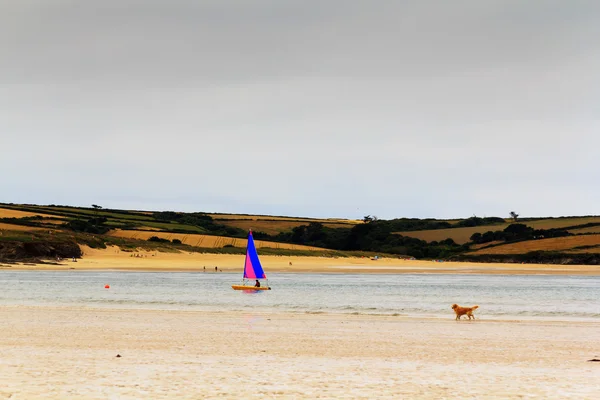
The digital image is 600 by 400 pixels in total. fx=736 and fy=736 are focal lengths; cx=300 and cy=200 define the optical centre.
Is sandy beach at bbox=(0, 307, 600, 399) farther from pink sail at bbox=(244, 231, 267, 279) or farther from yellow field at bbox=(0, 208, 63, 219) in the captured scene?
yellow field at bbox=(0, 208, 63, 219)

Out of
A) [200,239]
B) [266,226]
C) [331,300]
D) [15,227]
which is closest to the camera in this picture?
[331,300]

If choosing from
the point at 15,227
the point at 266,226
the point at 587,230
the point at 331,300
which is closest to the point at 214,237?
the point at 15,227

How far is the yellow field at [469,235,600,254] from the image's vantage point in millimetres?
134125

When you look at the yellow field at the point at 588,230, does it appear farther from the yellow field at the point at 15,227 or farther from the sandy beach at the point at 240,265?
the yellow field at the point at 15,227

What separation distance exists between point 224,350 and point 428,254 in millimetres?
141201

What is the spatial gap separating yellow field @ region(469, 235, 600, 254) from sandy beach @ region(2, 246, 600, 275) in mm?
10631

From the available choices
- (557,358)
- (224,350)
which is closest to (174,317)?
(224,350)

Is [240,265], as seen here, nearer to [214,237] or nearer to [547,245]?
[214,237]

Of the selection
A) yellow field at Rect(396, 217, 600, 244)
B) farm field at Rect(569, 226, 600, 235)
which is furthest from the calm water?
Answer: yellow field at Rect(396, 217, 600, 244)

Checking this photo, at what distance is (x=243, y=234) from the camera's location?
590ft

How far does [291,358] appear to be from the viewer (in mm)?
19828

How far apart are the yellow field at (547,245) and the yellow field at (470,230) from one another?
62.8ft

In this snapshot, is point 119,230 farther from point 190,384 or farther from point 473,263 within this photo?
point 190,384

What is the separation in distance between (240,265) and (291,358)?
307ft
